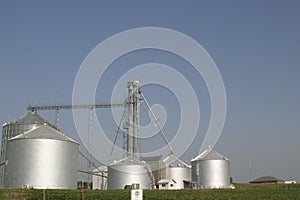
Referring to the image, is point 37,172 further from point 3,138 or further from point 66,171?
point 3,138

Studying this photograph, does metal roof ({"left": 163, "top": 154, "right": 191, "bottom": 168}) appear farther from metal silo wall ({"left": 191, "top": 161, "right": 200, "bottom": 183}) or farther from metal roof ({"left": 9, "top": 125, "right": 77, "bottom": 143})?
metal roof ({"left": 9, "top": 125, "right": 77, "bottom": 143})

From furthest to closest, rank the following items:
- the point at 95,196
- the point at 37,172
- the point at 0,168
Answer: the point at 0,168 → the point at 37,172 → the point at 95,196

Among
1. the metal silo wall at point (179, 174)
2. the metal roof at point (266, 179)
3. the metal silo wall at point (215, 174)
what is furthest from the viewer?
the metal roof at point (266, 179)

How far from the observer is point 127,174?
64188mm

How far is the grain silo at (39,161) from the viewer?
5250 cm

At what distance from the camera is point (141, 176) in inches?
2554

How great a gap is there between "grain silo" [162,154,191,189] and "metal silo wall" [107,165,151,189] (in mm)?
13684

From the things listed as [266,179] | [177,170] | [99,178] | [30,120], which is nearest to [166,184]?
[177,170]

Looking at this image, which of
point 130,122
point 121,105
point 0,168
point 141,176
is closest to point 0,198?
point 0,168

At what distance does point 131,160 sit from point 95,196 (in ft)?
82.5

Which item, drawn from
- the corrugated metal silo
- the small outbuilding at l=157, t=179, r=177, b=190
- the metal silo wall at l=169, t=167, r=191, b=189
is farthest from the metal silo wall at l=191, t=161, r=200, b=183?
the corrugated metal silo

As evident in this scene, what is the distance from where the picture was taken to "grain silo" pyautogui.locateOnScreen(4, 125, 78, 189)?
172ft

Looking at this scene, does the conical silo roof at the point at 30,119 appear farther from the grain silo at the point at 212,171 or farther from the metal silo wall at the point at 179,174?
the grain silo at the point at 212,171

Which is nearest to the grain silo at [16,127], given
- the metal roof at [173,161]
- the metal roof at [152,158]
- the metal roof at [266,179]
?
the metal roof at [152,158]
